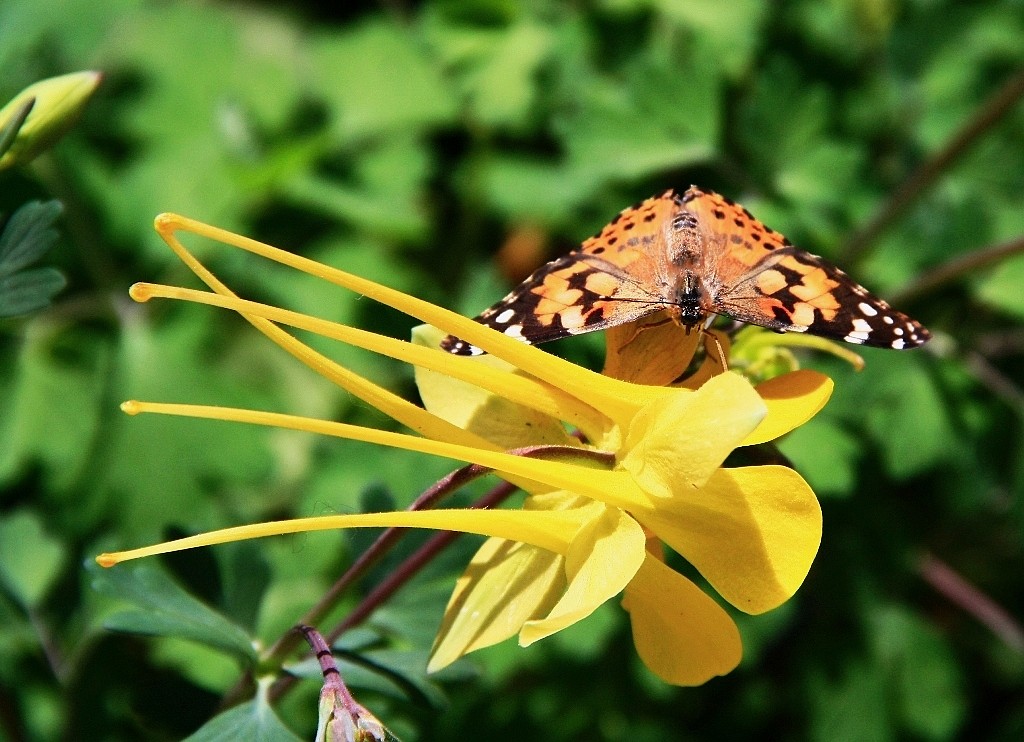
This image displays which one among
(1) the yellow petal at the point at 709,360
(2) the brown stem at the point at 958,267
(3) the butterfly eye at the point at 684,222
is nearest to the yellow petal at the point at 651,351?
(1) the yellow petal at the point at 709,360

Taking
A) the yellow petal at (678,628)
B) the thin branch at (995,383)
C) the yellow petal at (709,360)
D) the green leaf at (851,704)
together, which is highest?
the yellow petal at (709,360)

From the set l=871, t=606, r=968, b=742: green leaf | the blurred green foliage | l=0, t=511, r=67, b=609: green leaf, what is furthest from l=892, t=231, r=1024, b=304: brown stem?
l=0, t=511, r=67, b=609: green leaf

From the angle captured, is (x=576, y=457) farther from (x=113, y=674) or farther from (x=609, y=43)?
(x=609, y=43)

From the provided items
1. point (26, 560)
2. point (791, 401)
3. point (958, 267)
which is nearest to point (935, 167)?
point (958, 267)

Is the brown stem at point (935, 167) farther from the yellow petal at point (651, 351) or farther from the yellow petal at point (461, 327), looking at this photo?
the yellow petal at point (461, 327)

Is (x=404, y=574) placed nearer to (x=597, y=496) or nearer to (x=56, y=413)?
(x=597, y=496)

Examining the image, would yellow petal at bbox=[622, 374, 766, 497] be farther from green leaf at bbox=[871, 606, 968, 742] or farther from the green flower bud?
green leaf at bbox=[871, 606, 968, 742]
